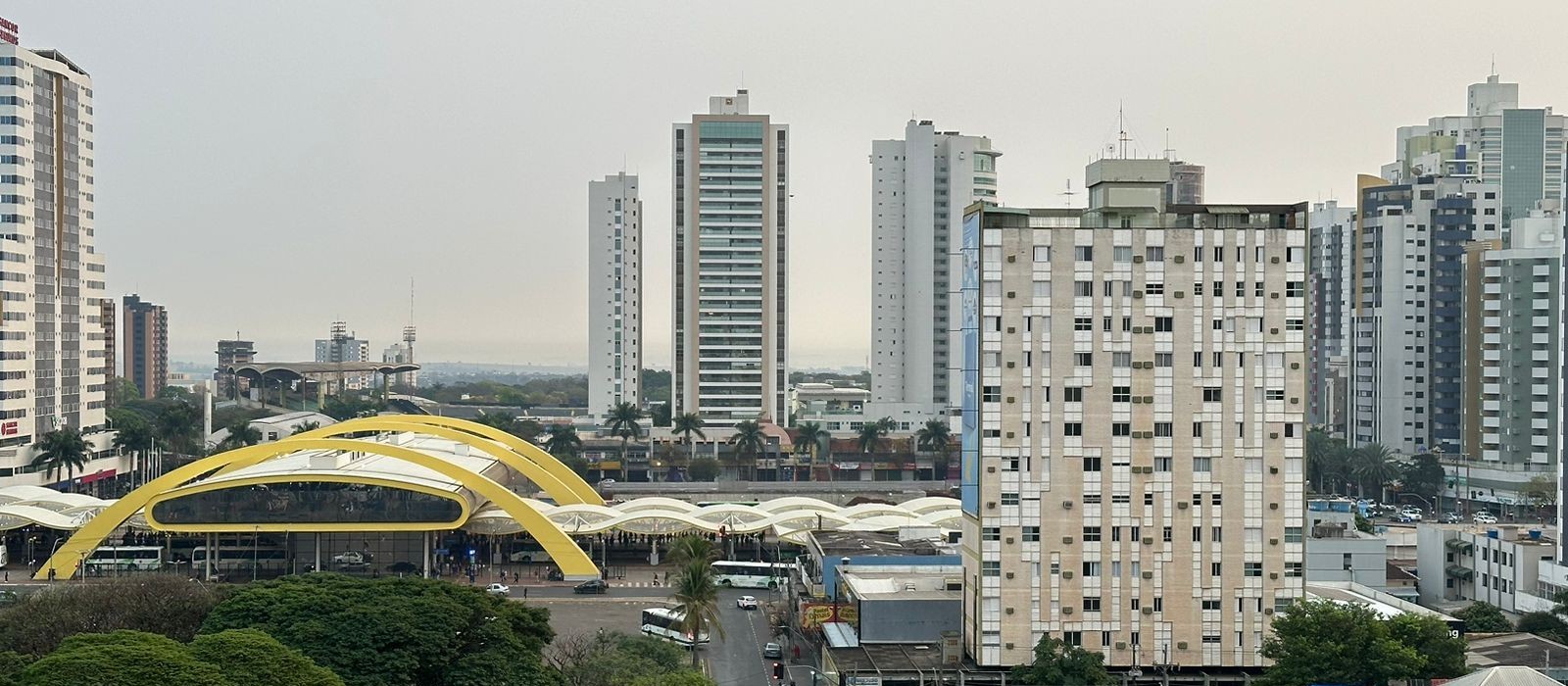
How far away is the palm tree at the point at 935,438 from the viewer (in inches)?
3664

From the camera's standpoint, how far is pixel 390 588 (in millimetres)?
34188

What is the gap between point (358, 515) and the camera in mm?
54000

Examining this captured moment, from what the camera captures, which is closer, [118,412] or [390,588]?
[390,588]

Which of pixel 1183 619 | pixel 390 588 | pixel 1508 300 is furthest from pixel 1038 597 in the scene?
pixel 1508 300

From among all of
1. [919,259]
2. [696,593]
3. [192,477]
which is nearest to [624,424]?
[919,259]

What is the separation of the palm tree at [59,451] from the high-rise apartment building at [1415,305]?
6573 centimetres

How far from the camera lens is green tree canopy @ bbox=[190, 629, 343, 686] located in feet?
87.9

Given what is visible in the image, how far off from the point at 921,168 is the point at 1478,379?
37.3 meters

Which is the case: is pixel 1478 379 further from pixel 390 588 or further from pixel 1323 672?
pixel 390 588

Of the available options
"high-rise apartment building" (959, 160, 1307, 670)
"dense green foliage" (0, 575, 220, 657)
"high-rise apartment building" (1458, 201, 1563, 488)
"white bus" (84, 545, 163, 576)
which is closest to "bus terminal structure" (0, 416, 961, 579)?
"white bus" (84, 545, 163, 576)

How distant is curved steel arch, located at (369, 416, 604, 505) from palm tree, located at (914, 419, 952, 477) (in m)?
26.0

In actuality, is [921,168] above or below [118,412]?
above

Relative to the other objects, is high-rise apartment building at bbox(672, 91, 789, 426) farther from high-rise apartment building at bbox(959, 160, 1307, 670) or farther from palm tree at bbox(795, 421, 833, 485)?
high-rise apartment building at bbox(959, 160, 1307, 670)

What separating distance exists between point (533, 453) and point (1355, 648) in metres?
46.2
